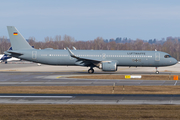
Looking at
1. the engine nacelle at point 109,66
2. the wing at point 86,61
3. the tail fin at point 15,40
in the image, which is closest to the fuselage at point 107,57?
the wing at point 86,61

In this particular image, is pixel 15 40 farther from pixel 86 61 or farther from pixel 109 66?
pixel 109 66

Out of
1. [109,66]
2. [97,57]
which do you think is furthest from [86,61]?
[109,66]

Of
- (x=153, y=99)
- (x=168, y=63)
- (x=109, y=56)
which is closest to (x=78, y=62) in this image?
(x=109, y=56)
